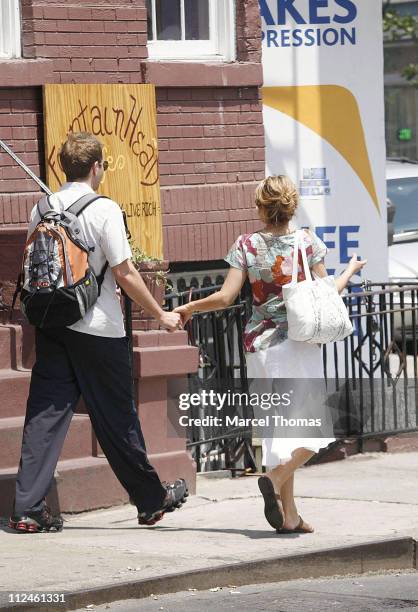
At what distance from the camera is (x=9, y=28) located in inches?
380

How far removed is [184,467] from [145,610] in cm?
246

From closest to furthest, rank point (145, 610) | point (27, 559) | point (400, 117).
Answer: point (145, 610) → point (27, 559) → point (400, 117)

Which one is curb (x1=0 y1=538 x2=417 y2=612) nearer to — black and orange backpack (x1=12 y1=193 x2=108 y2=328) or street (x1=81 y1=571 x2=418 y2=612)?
street (x1=81 y1=571 x2=418 y2=612)

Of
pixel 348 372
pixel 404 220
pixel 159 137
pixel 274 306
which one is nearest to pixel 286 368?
pixel 274 306

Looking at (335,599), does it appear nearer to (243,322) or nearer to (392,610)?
(392,610)

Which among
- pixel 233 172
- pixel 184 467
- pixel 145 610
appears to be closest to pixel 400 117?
pixel 233 172

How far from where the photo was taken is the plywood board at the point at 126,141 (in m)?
9.84

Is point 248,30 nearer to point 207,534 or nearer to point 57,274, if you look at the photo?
point 57,274

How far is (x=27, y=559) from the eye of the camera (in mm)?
6668

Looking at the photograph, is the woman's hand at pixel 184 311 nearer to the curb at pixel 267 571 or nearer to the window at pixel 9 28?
the curb at pixel 267 571

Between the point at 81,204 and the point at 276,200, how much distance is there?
0.96 m

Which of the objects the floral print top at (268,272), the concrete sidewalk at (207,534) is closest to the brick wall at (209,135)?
the concrete sidewalk at (207,534)

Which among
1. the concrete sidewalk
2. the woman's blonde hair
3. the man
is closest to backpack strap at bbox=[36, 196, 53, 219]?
the man

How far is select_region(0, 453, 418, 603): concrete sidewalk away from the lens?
649cm
